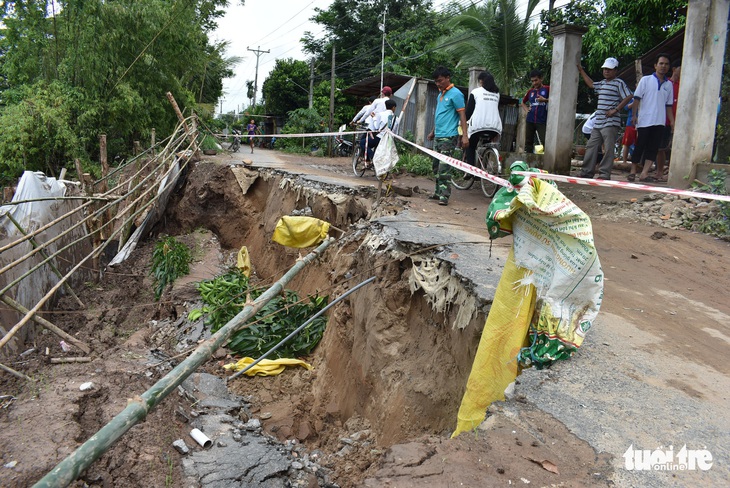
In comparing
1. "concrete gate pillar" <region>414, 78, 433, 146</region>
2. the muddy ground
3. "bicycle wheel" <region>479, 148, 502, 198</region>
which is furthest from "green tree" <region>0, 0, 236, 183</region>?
"bicycle wheel" <region>479, 148, 502, 198</region>

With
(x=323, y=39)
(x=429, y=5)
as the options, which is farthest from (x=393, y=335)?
(x=323, y=39)

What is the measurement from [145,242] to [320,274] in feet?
16.8

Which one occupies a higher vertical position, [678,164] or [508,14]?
[508,14]

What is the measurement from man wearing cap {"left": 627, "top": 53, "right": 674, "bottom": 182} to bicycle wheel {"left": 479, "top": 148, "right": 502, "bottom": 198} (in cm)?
205

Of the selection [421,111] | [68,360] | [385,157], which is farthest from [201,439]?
[421,111]

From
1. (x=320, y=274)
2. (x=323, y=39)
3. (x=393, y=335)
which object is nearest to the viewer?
(x=393, y=335)

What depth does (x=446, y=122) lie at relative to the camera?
685 cm

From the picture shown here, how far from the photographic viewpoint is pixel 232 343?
20.5ft

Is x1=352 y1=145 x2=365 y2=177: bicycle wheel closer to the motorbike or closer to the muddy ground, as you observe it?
the muddy ground

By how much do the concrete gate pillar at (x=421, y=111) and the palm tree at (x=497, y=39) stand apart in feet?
4.94

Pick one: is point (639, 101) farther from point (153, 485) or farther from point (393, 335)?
point (153, 485)

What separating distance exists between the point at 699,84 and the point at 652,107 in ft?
2.23

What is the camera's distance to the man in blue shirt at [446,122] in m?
6.73

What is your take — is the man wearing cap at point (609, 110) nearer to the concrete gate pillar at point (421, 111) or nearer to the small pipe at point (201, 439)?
the small pipe at point (201, 439)
